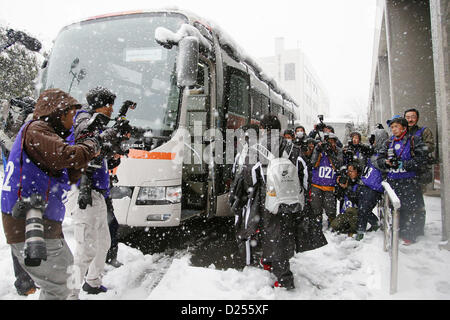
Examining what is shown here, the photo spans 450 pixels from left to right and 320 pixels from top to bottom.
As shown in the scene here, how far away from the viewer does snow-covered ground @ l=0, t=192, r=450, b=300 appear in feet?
10.1

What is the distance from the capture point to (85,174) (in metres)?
2.83

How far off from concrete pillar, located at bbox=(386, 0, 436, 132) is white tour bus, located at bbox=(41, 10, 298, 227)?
15.7 feet

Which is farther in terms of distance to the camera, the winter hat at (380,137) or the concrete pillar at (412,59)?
the concrete pillar at (412,59)

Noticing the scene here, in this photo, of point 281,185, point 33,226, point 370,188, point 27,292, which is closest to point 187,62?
point 281,185

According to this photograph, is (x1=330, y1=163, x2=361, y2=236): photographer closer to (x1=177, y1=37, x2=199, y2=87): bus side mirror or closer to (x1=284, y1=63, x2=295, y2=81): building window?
(x1=177, y1=37, x2=199, y2=87): bus side mirror

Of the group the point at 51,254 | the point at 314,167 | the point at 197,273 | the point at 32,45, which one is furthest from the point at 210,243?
the point at 32,45

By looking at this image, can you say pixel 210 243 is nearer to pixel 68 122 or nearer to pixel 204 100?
pixel 204 100

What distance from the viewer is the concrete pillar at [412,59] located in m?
7.38

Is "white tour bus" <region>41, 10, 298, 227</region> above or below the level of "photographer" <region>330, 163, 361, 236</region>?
above

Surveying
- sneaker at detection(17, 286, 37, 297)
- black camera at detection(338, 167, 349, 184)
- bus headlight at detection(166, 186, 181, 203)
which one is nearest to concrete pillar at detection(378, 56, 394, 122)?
black camera at detection(338, 167, 349, 184)

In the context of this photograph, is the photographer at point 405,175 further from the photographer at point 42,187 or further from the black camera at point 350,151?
the photographer at point 42,187


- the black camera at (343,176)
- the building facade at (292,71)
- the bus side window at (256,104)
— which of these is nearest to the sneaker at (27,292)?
the black camera at (343,176)

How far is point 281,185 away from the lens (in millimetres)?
3271

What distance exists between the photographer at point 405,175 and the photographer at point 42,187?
4097 millimetres
